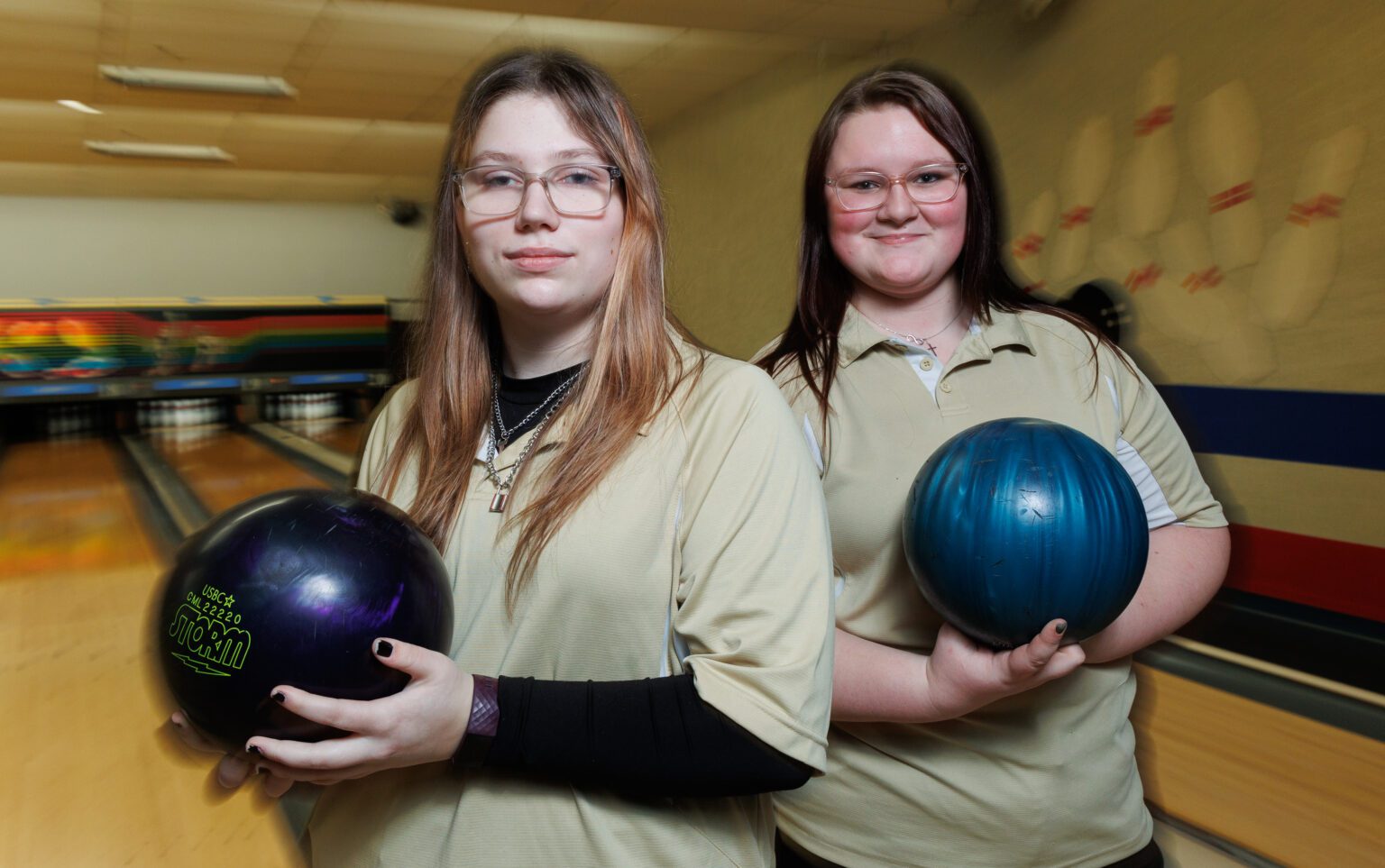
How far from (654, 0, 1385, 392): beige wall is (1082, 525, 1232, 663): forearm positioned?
0.51 meters

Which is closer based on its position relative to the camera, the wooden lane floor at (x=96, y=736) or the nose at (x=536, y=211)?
the nose at (x=536, y=211)

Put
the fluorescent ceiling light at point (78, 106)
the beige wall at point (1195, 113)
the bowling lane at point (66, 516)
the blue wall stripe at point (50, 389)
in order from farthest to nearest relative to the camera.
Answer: the blue wall stripe at point (50, 389)
the fluorescent ceiling light at point (78, 106)
the bowling lane at point (66, 516)
the beige wall at point (1195, 113)

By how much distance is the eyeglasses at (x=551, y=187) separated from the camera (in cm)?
81

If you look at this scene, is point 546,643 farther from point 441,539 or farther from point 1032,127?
point 1032,127

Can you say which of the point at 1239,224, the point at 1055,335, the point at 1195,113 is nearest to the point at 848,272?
the point at 1055,335

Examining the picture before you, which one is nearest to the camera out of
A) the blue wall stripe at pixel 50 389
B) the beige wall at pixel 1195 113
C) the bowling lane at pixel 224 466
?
the beige wall at pixel 1195 113

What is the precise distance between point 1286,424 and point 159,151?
7.02 metres

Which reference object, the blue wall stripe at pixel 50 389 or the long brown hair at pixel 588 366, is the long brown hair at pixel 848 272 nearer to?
the long brown hair at pixel 588 366

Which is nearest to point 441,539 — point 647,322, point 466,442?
point 466,442

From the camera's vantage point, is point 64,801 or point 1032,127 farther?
point 1032,127

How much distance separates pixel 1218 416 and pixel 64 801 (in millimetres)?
3100

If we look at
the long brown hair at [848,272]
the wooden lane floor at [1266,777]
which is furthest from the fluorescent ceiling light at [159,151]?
the long brown hair at [848,272]

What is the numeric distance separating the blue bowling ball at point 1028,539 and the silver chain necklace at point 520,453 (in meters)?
0.33

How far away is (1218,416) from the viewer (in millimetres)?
3180
